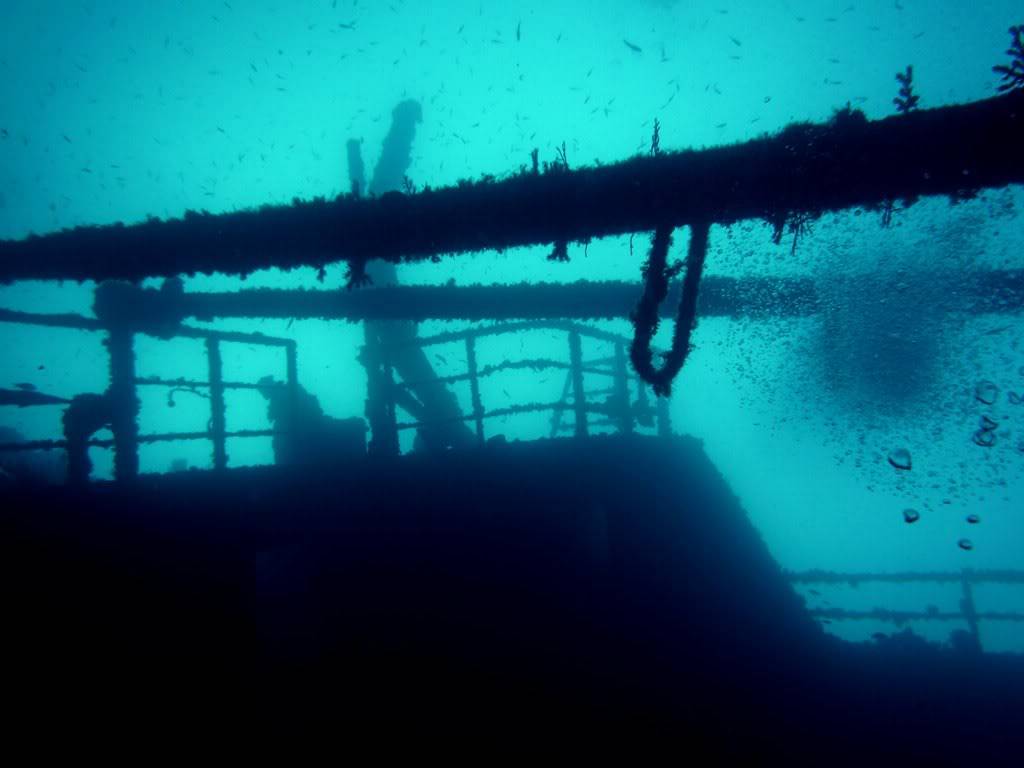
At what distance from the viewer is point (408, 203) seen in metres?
3.64

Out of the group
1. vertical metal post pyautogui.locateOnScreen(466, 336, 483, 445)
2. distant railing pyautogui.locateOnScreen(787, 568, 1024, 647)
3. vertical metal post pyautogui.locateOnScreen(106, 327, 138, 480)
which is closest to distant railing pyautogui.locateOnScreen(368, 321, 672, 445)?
vertical metal post pyautogui.locateOnScreen(466, 336, 483, 445)

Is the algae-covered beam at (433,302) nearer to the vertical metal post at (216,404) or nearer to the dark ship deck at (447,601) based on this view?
the vertical metal post at (216,404)

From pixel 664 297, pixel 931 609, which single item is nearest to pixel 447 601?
pixel 664 297

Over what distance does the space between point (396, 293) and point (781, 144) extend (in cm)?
661

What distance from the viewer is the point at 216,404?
6625 millimetres

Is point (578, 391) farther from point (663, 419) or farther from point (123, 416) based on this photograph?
point (123, 416)

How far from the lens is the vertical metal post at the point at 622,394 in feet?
25.9

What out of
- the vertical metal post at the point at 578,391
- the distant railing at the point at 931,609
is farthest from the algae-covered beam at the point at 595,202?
the distant railing at the point at 931,609

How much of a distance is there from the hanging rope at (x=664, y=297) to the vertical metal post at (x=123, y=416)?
5.48 metres

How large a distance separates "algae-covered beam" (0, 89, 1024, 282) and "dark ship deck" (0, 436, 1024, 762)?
2.90 meters

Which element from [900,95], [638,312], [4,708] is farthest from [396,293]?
[900,95]

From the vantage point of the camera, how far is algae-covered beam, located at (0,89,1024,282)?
2.82 m

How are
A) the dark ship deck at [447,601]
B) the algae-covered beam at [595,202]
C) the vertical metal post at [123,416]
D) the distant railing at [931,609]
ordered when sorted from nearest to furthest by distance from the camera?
the algae-covered beam at [595,202], the dark ship deck at [447,601], the vertical metal post at [123,416], the distant railing at [931,609]

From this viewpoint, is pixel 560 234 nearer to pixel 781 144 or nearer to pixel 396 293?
pixel 781 144
